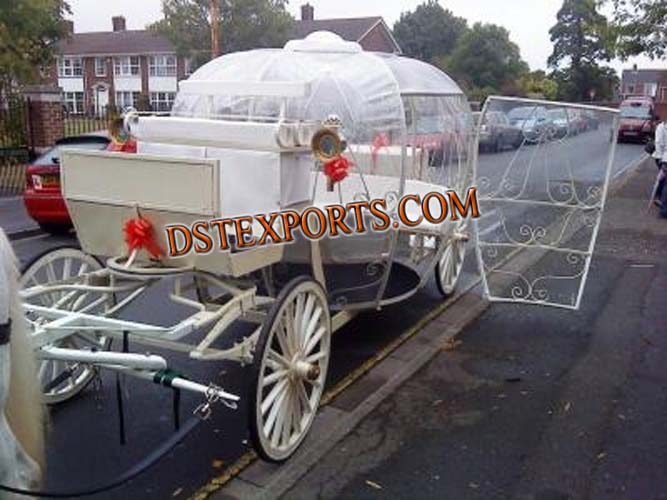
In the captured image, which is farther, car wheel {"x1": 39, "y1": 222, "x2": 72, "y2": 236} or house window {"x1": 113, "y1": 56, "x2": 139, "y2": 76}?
house window {"x1": 113, "y1": 56, "x2": 139, "y2": 76}

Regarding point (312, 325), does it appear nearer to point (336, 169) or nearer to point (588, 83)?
point (336, 169)

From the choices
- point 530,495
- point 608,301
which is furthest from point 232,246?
point 608,301

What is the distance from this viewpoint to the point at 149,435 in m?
4.21

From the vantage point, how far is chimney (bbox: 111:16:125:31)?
61.0m

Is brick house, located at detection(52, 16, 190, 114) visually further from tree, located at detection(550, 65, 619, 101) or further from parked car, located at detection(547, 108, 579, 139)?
parked car, located at detection(547, 108, 579, 139)

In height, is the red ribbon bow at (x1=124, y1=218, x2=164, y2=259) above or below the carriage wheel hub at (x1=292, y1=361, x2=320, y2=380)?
above

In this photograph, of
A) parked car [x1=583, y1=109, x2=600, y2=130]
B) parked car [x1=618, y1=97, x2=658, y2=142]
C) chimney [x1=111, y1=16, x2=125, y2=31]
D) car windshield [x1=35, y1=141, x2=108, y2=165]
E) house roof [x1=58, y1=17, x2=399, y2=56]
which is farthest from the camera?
chimney [x1=111, y1=16, x2=125, y2=31]

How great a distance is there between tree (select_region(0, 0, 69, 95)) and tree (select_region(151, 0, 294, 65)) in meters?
17.1

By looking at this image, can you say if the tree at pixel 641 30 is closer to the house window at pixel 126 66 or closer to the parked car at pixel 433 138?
the parked car at pixel 433 138

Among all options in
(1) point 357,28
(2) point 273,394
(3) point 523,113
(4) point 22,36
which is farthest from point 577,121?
(1) point 357,28

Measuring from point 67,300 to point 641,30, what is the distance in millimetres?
13284

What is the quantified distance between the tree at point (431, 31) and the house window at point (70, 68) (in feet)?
105

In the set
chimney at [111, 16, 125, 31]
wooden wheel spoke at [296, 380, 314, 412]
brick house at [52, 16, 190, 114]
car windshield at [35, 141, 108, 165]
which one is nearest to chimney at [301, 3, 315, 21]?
brick house at [52, 16, 190, 114]

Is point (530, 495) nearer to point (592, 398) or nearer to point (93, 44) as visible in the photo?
point (592, 398)
